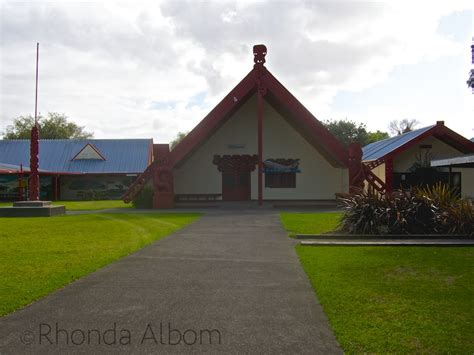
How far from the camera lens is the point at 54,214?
1977 cm

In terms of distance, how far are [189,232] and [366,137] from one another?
176 feet

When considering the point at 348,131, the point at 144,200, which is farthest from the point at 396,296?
the point at 348,131

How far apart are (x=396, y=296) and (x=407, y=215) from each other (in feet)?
23.2

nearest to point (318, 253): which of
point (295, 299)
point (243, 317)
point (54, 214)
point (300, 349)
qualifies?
point (295, 299)

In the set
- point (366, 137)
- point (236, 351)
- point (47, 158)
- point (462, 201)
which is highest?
point (366, 137)

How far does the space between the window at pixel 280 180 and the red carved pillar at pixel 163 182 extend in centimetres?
671

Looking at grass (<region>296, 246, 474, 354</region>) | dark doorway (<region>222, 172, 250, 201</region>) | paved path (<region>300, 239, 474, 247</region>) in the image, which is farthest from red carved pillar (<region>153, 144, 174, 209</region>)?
grass (<region>296, 246, 474, 354</region>)

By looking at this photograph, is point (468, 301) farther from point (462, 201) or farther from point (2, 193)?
point (2, 193)

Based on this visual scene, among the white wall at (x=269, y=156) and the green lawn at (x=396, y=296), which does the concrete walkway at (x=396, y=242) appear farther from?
the white wall at (x=269, y=156)

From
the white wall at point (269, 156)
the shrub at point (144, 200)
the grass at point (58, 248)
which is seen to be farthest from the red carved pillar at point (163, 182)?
the grass at point (58, 248)

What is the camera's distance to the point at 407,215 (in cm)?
1267

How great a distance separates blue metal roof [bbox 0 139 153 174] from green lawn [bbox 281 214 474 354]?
3005 cm

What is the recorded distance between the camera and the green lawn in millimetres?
4492

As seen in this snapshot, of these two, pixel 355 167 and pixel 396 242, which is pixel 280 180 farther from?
pixel 396 242
